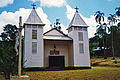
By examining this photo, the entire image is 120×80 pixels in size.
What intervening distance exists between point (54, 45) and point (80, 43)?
161 inches

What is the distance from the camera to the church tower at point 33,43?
72.7 feet

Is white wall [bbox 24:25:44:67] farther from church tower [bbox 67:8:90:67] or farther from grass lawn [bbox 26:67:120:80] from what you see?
grass lawn [bbox 26:67:120:80]

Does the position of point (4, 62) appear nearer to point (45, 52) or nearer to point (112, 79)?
point (112, 79)

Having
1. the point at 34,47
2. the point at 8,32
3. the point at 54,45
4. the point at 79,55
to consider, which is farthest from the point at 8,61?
the point at 8,32

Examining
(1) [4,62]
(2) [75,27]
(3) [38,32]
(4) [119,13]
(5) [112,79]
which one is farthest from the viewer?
(4) [119,13]

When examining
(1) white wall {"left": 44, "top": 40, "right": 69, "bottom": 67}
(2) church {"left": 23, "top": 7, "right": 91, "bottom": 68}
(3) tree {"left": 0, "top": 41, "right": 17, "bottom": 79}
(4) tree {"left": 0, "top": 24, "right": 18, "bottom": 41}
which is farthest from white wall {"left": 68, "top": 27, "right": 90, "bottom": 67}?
(4) tree {"left": 0, "top": 24, "right": 18, "bottom": 41}

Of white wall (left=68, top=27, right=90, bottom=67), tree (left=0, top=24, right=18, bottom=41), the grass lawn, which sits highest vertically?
tree (left=0, top=24, right=18, bottom=41)

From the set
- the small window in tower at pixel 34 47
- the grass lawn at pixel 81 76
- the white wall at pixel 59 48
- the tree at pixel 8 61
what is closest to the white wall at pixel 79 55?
the white wall at pixel 59 48

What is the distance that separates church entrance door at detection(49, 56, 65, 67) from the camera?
24895mm

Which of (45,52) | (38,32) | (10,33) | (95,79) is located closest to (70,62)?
(45,52)

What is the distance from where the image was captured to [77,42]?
2433 cm

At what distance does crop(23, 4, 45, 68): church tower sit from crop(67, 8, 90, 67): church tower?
457cm

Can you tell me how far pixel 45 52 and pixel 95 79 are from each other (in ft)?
48.7

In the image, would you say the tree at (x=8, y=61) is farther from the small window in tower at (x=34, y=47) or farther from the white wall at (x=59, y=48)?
the white wall at (x=59, y=48)
